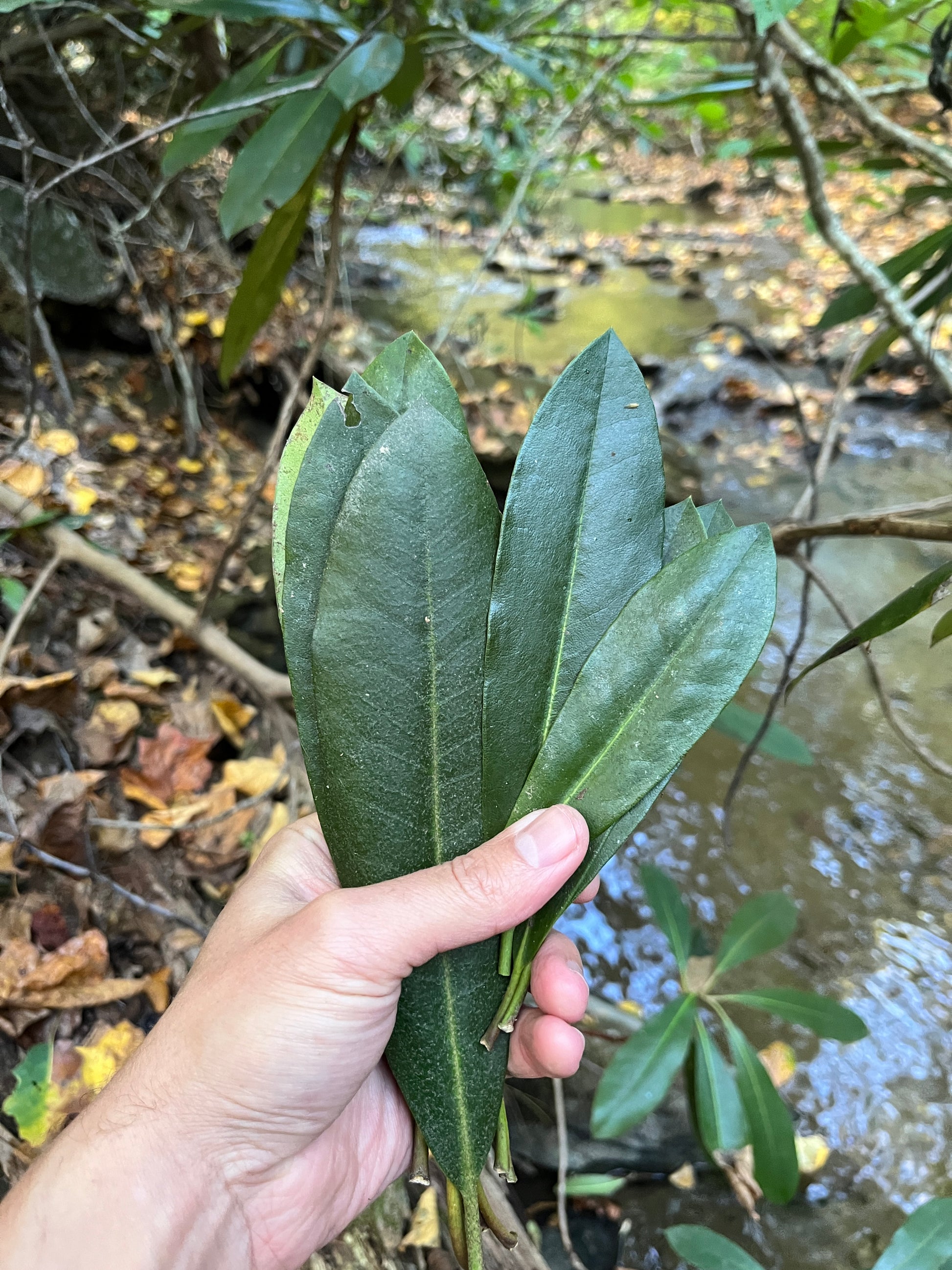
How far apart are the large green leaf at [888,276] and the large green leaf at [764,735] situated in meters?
0.72

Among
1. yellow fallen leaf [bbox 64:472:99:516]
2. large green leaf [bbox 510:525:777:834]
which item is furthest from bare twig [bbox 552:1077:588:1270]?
yellow fallen leaf [bbox 64:472:99:516]

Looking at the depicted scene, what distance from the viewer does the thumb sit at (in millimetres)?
606

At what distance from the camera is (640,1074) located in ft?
3.54

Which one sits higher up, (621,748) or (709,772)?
(621,748)

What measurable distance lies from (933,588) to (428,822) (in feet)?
1.55

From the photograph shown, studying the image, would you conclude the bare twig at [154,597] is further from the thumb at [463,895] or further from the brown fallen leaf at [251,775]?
the thumb at [463,895]

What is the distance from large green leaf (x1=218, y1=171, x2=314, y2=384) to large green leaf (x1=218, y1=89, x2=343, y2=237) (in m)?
0.05

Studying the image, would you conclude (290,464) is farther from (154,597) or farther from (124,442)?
(124,442)

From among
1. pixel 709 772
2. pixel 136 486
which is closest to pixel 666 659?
pixel 709 772

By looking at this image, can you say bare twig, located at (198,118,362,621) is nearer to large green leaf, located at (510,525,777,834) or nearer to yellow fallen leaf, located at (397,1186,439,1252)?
large green leaf, located at (510,525,777,834)

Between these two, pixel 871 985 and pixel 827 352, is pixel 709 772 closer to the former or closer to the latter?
pixel 871 985

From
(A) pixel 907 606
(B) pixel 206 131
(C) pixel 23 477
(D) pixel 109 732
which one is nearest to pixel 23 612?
(D) pixel 109 732

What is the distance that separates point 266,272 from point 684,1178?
170 centimetres

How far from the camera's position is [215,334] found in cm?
263
